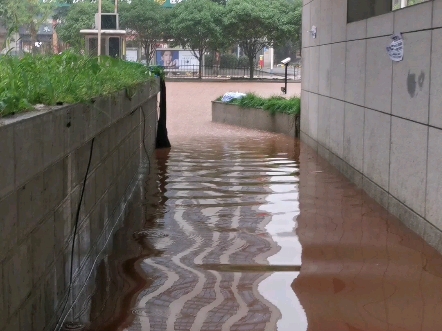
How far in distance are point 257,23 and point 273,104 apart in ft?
134

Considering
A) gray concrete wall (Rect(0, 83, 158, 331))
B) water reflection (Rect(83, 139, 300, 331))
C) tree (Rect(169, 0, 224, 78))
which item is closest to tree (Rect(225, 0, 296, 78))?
tree (Rect(169, 0, 224, 78))

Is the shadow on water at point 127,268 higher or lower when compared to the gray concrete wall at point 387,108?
lower

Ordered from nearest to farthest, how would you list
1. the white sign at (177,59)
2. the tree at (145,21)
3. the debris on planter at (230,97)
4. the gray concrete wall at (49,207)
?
the gray concrete wall at (49,207), the debris on planter at (230,97), the tree at (145,21), the white sign at (177,59)

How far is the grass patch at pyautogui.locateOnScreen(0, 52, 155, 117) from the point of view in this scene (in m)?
4.39

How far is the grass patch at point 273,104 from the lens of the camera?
19375 mm

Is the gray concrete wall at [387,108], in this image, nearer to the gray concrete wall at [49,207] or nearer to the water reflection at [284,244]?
the water reflection at [284,244]

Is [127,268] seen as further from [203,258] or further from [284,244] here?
[284,244]

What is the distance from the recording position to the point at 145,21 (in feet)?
200

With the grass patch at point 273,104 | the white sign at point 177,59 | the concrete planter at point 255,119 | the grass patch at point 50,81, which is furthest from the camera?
the white sign at point 177,59

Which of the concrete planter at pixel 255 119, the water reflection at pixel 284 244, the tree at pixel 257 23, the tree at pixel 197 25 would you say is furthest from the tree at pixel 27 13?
the tree at pixel 257 23

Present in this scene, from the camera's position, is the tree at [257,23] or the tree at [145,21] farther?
the tree at [145,21]

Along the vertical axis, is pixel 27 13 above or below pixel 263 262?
above

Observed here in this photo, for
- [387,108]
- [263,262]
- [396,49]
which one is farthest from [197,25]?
[263,262]

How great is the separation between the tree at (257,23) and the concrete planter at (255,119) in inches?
1379
